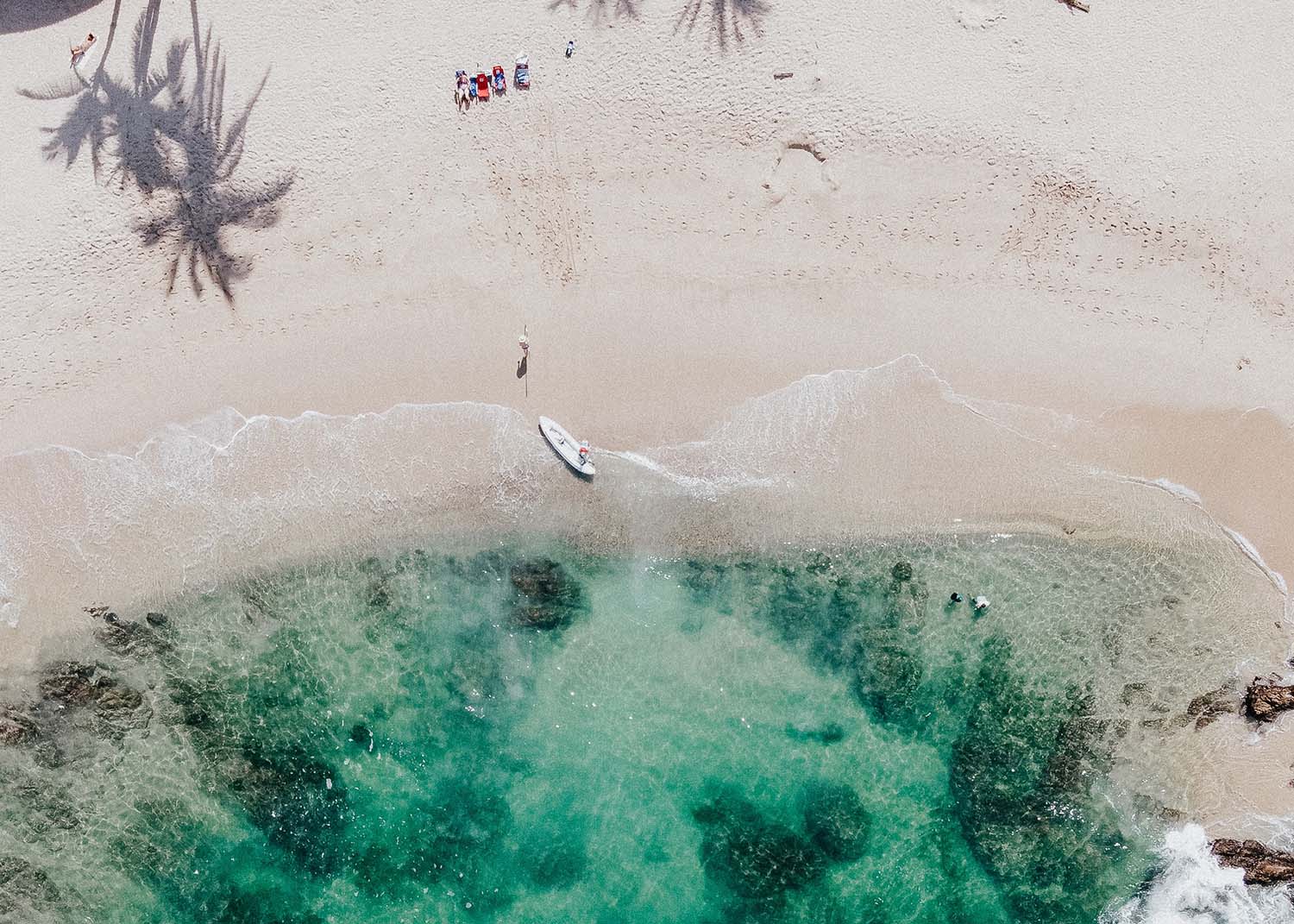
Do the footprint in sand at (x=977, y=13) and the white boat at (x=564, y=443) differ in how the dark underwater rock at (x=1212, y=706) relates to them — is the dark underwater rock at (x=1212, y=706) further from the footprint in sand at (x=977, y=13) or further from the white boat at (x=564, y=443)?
the footprint in sand at (x=977, y=13)

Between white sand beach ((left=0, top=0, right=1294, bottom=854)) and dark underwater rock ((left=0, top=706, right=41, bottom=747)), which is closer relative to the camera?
white sand beach ((left=0, top=0, right=1294, bottom=854))

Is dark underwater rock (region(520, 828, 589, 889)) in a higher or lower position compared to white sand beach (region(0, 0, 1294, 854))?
lower

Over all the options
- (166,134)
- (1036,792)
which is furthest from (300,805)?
(1036,792)

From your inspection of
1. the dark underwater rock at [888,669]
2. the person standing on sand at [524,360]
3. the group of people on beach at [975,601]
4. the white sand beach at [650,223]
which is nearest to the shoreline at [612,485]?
the white sand beach at [650,223]

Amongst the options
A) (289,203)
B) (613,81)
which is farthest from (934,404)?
(289,203)

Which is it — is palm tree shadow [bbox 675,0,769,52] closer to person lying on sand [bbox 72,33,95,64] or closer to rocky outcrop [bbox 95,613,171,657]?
person lying on sand [bbox 72,33,95,64]

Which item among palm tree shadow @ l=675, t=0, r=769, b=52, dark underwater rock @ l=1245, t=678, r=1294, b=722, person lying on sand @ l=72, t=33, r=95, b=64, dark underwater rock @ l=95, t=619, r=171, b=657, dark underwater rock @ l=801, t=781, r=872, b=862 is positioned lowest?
dark underwater rock @ l=801, t=781, r=872, b=862

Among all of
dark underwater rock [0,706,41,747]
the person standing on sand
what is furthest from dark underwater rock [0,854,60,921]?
the person standing on sand

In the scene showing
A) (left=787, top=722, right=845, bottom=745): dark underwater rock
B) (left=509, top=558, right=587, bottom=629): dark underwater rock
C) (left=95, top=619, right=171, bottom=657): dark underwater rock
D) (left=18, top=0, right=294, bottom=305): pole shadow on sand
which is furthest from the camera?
(left=787, top=722, right=845, bottom=745): dark underwater rock
